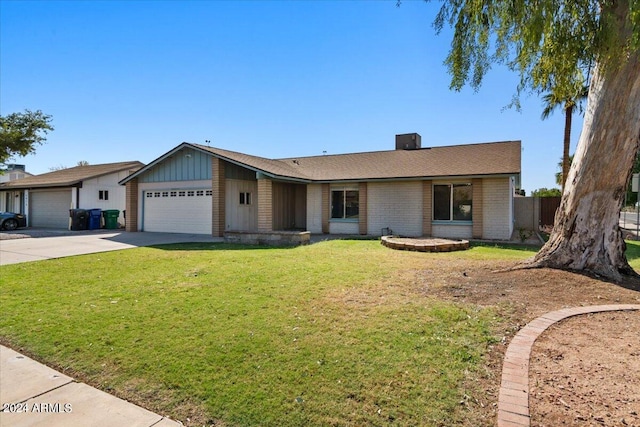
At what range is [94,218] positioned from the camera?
20.8 meters

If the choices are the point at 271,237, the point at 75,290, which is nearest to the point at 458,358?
the point at 75,290

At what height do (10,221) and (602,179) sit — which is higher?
(602,179)

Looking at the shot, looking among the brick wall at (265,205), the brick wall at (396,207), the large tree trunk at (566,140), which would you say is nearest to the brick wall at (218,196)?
the brick wall at (265,205)

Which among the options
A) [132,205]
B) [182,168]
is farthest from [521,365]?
[132,205]

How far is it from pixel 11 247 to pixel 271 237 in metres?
9.07

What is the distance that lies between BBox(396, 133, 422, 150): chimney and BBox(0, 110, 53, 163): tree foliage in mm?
22966

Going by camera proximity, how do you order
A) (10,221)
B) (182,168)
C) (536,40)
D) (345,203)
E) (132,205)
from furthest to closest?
(10,221) < (132,205) < (182,168) < (345,203) < (536,40)

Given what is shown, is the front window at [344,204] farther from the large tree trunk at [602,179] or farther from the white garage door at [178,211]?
the large tree trunk at [602,179]

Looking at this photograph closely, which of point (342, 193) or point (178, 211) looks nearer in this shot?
point (342, 193)

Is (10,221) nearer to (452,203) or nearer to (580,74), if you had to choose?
(452,203)

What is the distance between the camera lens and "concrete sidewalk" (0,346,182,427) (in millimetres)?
2785

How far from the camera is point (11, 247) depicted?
12.4 m

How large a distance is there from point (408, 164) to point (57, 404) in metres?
15.9

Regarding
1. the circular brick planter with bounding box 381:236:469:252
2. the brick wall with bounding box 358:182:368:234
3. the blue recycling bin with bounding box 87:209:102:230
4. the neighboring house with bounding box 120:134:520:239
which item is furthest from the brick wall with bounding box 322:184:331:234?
the blue recycling bin with bounding box 87:209:102:230
